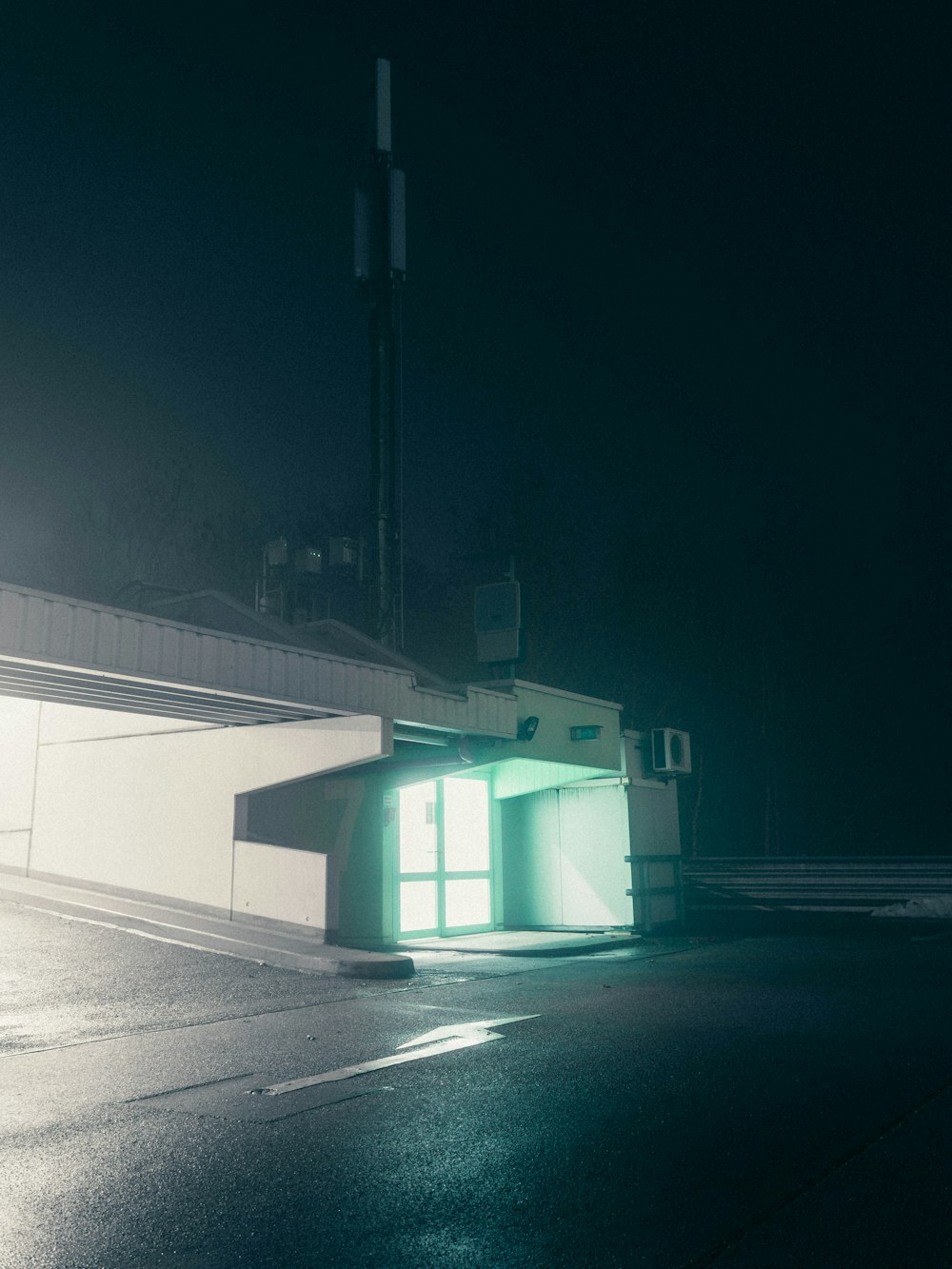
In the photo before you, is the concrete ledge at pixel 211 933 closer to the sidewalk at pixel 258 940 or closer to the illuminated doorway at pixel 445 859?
the sidewalk at pixel 258 940

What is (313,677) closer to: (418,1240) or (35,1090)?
(35,1090)

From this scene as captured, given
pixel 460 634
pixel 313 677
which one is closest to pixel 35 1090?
pixel 313 677

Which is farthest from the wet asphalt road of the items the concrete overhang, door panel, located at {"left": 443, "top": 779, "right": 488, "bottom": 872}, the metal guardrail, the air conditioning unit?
the metal guardrail

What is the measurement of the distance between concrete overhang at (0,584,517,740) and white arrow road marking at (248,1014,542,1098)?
5135 millimetres

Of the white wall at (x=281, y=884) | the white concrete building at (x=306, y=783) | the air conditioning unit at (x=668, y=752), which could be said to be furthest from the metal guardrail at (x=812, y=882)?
the white wall at (x=281, y=884)

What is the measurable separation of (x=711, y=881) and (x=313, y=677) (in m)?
14.8

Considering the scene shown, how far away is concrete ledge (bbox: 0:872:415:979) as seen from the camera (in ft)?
39.3

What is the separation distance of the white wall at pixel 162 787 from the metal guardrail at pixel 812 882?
13044 millimetres

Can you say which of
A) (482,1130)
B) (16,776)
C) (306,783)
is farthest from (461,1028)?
(16,776)

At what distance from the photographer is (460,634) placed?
34375mm

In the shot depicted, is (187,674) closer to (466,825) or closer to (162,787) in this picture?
(162,787)

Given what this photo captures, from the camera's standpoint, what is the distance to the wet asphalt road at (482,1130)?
3666mm

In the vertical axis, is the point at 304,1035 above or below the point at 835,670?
below

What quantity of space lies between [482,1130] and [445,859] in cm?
1307
